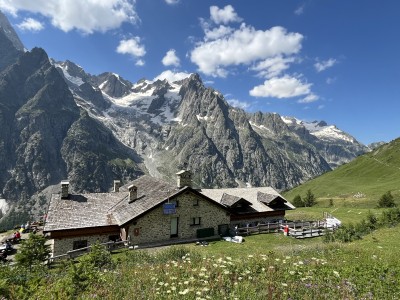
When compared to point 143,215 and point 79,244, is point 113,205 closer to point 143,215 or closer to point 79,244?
point 143,215

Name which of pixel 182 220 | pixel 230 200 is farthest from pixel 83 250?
pixel 230 200

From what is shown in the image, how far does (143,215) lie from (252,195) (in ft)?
71.6

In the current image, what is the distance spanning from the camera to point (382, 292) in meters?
10.2

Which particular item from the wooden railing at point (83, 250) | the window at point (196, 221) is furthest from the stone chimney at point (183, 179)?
the wooden railing at point (83, 250)

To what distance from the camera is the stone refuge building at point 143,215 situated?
36.0m

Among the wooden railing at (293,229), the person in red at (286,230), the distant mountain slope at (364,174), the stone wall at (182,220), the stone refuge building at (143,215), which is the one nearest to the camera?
the stone refuge building at (143,215)

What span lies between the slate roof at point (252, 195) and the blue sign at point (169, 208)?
33.9 feet

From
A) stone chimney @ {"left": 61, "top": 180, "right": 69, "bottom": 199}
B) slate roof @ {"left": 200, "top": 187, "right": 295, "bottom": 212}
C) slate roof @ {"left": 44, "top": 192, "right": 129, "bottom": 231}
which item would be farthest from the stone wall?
stone chimney @ {"left": 61, "top": 180, "right": 69, "bottom": 199}

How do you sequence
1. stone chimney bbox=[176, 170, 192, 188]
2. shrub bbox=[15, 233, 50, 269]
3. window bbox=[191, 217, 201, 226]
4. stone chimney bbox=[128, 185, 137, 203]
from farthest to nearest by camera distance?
stone chimney bbox=[128, 185, 137, 203]
window bbox=[191, 217, 201, 226]
stone chimney bbox=[176, 170, 192, 188]
shrub bbox=[15, 233, 50, 269]

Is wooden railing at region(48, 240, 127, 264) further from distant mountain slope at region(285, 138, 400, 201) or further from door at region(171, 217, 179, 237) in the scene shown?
distant mountain slope at region(285, 138, 400, 201)

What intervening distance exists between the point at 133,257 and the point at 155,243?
19.5 metres

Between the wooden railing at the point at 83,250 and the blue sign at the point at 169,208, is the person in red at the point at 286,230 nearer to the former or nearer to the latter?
the blue sign at the point at 169,208

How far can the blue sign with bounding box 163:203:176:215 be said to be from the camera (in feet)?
125

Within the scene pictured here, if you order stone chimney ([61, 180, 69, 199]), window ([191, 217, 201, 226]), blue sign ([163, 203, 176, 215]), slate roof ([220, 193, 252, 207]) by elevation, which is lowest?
window ([191, 217, 201, 226])
